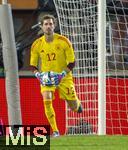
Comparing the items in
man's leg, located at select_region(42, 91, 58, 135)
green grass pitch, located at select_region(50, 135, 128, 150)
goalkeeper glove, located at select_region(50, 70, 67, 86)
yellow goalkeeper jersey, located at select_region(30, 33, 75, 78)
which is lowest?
green grass pitch, located at select_region(50, 135, 128, 150)

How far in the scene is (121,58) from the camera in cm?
1280

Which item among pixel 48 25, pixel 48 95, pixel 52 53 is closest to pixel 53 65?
pixel 52 53

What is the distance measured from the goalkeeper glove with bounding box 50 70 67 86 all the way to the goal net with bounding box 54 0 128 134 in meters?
1.68

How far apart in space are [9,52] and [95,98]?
2767 millimetres

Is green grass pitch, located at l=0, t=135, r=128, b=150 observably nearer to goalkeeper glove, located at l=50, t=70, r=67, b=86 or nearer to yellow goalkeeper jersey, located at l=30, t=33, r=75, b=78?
goalkeeper glove, located at l=50, t=70, r=67, b=86

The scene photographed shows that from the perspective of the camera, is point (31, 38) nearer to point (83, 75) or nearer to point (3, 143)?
point (83, 75)

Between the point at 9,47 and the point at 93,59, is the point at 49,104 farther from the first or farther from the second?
the point at 93,59

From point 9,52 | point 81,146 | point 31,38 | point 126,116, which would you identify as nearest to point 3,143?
point 81,146

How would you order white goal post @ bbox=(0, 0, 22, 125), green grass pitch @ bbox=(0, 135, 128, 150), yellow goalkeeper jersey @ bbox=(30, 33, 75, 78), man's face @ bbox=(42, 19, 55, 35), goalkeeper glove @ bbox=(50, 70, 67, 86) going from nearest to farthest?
green grass pitch @ bbox=(0, 135, 128, 150)
white goal post @ bbox=(0, 0, 22, 125)
man's face @ bbox=(42, 19, 55, 35)
goalkeeper glove @ bbox=(50, 70, 67, 86)
yellow goalkeeper jersey @ bbox=(30, 33, 75, 78)

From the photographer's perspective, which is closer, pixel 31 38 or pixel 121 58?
pixel 121 58

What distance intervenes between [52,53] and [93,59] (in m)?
1.66

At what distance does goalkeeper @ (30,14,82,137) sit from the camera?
988cm

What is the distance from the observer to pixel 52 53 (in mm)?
10086

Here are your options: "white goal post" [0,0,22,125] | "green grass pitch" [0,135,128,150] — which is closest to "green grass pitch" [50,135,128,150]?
"green grass pitch" [0,135,128,150]
